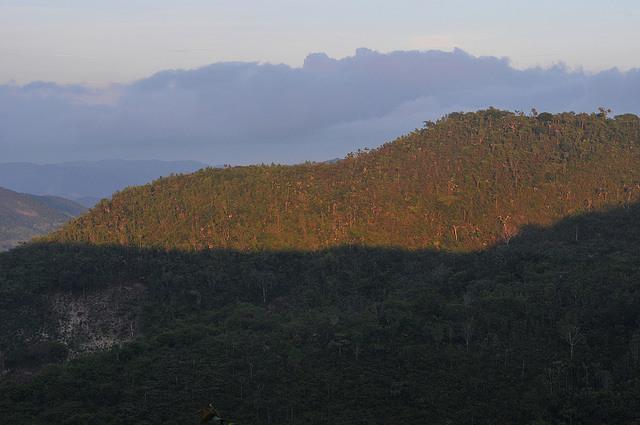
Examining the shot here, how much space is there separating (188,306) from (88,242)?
85.7 ft

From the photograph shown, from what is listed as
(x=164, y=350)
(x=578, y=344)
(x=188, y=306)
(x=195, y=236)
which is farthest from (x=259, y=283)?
(x=578, y=344)

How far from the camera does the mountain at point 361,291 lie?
2227 inches

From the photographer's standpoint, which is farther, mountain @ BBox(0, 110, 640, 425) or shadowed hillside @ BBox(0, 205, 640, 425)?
mountain @ BBox(0, 110, 640, 425)

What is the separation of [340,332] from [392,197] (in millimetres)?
54831

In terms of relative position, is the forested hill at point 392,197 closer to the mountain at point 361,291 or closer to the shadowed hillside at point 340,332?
the mountain at point 361,291

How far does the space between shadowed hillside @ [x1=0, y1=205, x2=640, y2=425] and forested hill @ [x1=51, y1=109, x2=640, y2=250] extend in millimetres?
5025

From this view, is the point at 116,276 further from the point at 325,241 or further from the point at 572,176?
the point at 572,176

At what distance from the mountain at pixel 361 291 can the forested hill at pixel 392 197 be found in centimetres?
50

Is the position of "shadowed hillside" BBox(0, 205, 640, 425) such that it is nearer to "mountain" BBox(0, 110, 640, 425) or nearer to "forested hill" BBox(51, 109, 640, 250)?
"mountain" BBox(0, 110, 640, 425)

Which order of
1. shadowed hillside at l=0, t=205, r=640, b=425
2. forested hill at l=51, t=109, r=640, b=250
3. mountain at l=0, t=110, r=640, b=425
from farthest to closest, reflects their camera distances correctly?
1. forested hill at l=51, t=109, r=640, b=250
2. mountain at l=0, t=110, r=640, b=425
3. shadowed hillside at l=0, t=205, r=640, b=425

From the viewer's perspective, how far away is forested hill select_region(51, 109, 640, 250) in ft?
364

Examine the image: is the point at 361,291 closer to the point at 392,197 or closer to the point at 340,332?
the point at 340,332

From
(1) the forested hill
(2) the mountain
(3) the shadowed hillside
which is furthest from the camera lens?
(1) the forested hill

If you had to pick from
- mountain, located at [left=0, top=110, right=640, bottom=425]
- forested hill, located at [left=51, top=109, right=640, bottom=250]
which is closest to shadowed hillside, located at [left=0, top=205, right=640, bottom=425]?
mountain, located at [left=0, top=110, right=640, bottom=425]
